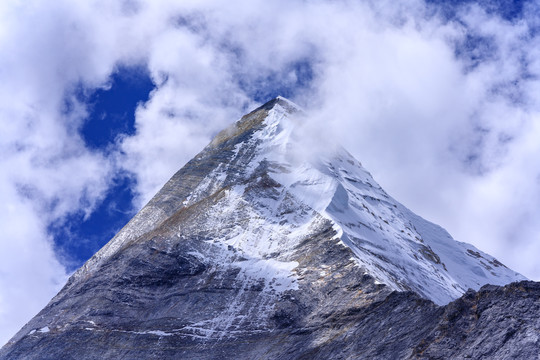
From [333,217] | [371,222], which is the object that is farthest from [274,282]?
[371,222]

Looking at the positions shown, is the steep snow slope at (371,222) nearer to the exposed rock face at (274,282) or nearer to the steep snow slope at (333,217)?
the steep snow slope at (333,217)

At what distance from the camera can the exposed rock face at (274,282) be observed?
44.3m

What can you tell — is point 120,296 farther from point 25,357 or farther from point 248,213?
point 248,213

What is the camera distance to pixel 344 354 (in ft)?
155

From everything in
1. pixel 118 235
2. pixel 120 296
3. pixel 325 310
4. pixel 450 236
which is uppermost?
pixel 118 235

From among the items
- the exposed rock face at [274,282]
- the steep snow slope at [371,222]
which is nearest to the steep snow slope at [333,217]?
the steep snow slope at [371,222]

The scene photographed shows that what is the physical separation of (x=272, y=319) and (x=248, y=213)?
696 inches

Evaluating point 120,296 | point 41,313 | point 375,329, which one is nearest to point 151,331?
point 120,296

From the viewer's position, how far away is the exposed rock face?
145ft

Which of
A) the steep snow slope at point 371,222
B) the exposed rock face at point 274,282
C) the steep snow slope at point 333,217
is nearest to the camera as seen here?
the exposed rock face at point 274,282

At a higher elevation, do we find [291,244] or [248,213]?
[248,213]

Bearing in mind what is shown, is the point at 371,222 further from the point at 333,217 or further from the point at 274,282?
the point at 274,282

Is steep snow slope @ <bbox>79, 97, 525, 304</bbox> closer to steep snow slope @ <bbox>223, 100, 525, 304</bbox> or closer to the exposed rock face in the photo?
steep snow slope @ <bbox>223, 100, 525, 304</bbox>

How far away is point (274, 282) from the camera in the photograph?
194 feet
